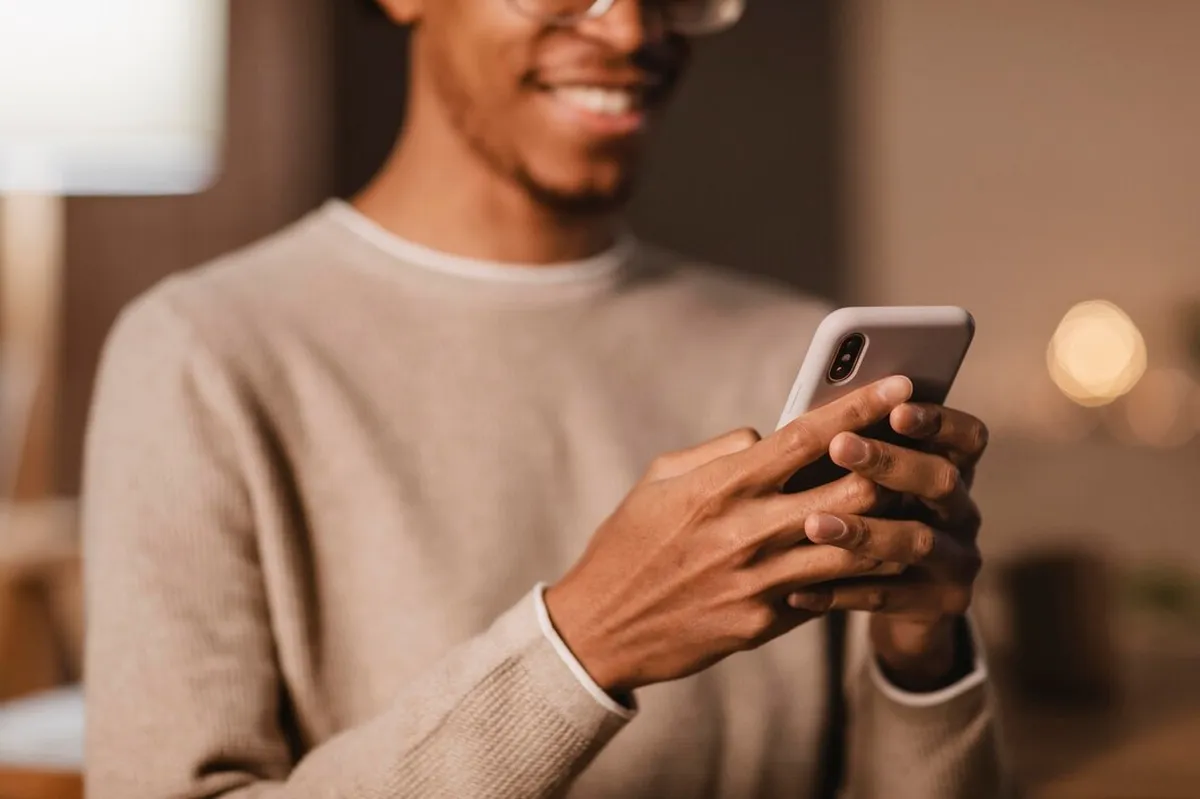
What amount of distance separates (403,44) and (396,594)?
1.97 metres

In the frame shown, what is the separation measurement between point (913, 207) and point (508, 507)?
1.99 meters

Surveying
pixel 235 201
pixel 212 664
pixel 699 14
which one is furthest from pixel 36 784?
pixel 235 201

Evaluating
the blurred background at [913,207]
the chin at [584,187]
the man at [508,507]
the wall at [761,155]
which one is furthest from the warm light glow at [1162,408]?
the chin at [584,187]

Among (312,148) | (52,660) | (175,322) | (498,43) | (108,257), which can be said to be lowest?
(52,660)

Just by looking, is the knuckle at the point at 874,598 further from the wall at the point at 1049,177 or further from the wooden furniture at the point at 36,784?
the wall at the point at 1049,177

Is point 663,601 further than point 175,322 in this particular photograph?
No

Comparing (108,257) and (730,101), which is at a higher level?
(730,101)

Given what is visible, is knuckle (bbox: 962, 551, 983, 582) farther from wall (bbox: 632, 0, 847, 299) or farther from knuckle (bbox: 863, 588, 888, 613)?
wall (bbox: 632, 0, 847, 299)

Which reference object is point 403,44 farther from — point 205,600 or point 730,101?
point 205,600

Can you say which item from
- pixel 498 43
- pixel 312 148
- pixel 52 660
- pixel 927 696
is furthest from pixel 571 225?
pixel 312 148

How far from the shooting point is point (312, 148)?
2549 millimetres

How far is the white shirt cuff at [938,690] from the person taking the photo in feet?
2.49

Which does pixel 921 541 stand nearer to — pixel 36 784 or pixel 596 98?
pixel 596 98

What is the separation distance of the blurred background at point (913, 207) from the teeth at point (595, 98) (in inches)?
55.8
